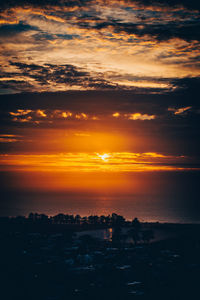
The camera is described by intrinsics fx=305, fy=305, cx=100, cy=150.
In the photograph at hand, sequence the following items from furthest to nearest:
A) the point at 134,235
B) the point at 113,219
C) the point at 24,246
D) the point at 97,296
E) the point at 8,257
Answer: the point at 113,219, the point at 134,235, the point at 24,246, the point at 8,257, the point at 97,296

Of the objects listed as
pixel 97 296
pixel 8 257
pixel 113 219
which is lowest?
pixel 97 296

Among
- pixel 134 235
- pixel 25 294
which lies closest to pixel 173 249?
pixel 134 235

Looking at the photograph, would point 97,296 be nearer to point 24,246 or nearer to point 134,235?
point 24,246

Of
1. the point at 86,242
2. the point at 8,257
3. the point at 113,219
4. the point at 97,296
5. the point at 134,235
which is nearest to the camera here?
the point at 97,296

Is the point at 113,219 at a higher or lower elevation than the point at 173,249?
higher

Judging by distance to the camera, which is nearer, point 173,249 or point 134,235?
point 173,249

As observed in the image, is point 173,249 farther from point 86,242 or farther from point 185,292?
point 185,292
